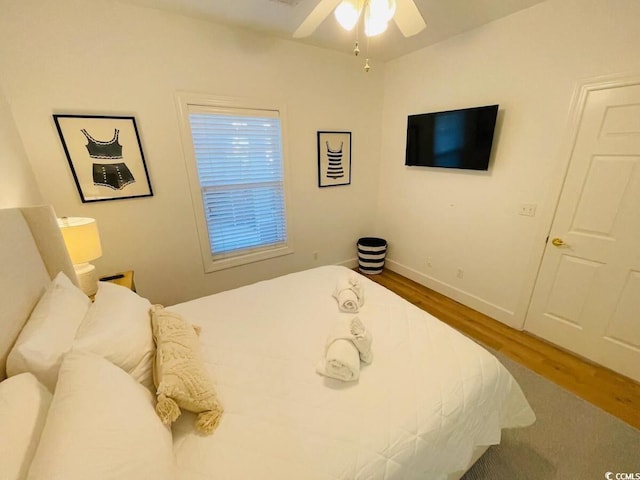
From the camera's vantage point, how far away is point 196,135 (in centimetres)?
226

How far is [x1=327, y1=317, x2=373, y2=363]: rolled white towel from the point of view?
1188 millimetres

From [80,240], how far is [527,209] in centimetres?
326

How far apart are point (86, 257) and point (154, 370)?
3.40ft

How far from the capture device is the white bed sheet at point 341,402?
837mm

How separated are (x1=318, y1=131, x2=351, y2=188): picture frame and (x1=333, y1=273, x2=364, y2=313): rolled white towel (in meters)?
1.55

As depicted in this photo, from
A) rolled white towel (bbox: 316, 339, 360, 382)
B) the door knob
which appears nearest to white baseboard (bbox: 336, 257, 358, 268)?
the door knob

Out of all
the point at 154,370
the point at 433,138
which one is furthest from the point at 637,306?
the point at 154,370

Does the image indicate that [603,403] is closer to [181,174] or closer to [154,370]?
[154,370]

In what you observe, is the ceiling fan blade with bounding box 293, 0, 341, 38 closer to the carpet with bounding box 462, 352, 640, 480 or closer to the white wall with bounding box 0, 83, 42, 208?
the white wall with bounding box 0, 83, 42, 208

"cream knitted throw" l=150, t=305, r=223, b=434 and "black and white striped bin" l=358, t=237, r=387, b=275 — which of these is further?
"black and white striped bin" l=358, t=237, r=387, b=275

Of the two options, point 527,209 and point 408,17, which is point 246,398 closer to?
point 408,17

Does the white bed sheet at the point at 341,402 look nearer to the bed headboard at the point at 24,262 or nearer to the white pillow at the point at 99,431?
the white pillow at the point at 99,431

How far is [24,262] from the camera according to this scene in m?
1.08

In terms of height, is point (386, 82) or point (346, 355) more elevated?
point (386, 82)
